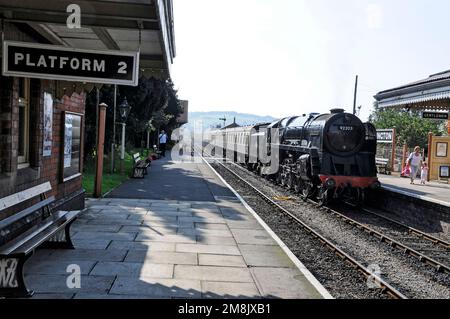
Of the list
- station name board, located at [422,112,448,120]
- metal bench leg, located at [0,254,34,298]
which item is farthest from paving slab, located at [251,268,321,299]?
station name board, located at [422,112,448,120]

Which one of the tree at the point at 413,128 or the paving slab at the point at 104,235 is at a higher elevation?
the tree at the point at 413,128

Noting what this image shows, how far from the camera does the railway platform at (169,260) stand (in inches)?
203

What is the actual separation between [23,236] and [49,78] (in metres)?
1.88

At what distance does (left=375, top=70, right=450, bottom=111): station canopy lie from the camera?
9.42 meters

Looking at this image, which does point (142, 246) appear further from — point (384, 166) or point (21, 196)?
point (384, 166)

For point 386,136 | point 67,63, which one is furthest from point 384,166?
point 67,63

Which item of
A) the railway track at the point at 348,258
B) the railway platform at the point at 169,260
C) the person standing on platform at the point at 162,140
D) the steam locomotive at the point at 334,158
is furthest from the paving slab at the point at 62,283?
the person standing on platform at the point at 162,140

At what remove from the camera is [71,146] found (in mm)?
9242

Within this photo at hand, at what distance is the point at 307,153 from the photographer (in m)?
14.0

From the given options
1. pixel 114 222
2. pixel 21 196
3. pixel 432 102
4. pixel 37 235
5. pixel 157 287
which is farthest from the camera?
pixel 432 102

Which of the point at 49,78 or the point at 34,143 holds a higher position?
the point at 49,78

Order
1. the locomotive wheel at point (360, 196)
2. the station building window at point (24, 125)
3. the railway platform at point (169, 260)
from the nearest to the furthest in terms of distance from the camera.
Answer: the railway platform at point (169, 260)
the station building window at point (24, 125)
the locomotive wheel at point (360, 196)

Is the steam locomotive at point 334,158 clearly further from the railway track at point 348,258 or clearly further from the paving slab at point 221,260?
the paving slab at point 221,260

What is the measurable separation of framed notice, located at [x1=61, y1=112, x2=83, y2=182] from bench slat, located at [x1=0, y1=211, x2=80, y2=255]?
2125 mm
